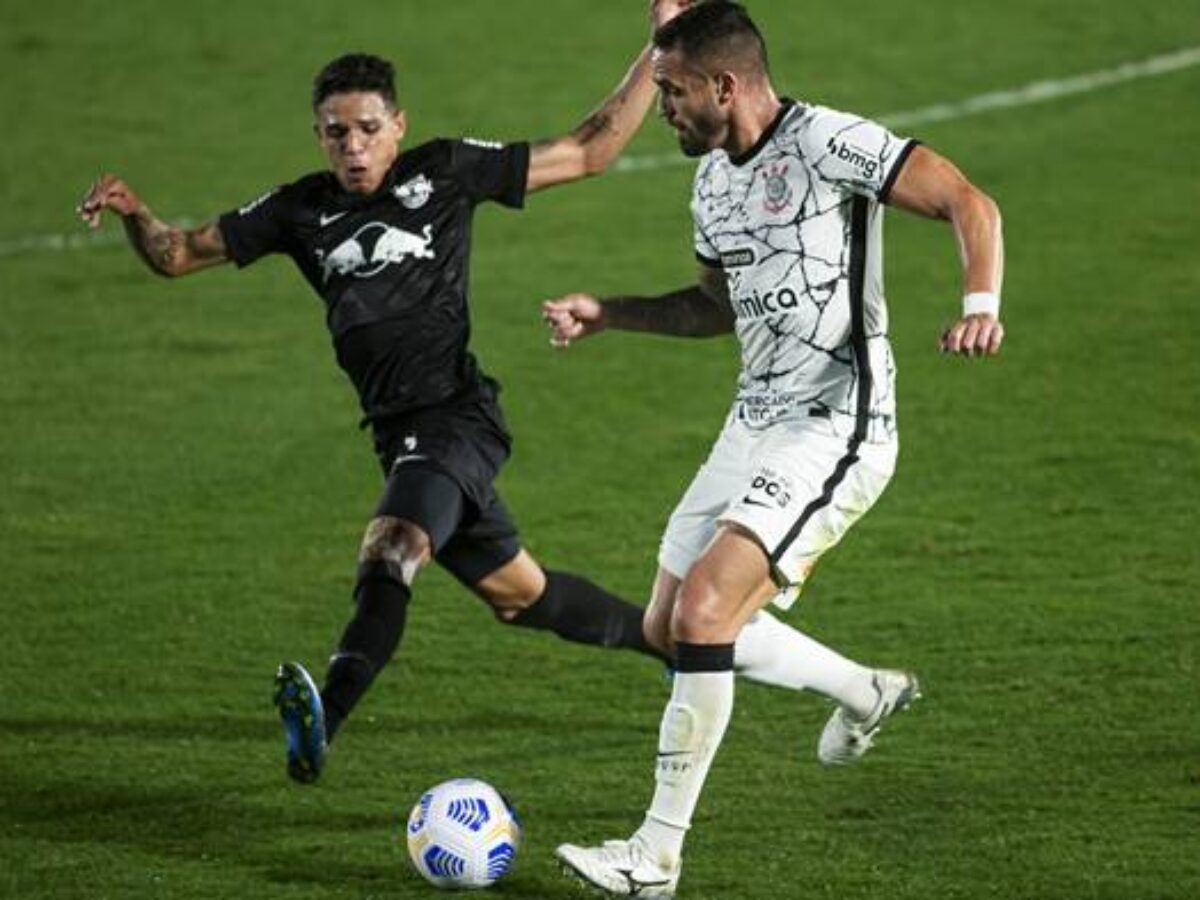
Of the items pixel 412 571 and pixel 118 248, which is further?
pixel 118 248

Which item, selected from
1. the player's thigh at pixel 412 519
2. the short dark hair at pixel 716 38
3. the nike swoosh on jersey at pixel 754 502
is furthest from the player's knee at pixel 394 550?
the short dark hair at pixel 716 38

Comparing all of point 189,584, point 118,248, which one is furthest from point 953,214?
point 118,248

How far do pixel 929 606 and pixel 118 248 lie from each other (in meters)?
8.16

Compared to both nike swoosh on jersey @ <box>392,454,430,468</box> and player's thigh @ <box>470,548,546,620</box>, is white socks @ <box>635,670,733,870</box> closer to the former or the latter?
nike swoosh on jersey @ <box>392,454,430,468</box>

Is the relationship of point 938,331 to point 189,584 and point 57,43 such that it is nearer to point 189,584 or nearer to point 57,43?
point 189,584

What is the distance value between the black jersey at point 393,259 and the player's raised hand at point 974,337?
2060 millimetres

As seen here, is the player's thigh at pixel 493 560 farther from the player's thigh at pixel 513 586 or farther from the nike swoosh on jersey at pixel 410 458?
the nike swoosh on jersey at pixel 410 458

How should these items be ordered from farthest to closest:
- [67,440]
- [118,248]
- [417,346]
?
[118,248] < [67,440] < [417,346]

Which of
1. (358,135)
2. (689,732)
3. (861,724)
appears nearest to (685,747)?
(689,732)

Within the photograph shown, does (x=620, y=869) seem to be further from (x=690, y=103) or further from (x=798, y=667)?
(x=690, y=103)

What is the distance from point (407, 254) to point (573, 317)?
74 centimetres

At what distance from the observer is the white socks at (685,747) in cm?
703

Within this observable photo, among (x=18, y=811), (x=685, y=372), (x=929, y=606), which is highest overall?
(x=685, y=372)

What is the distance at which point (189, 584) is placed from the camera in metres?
10.5
